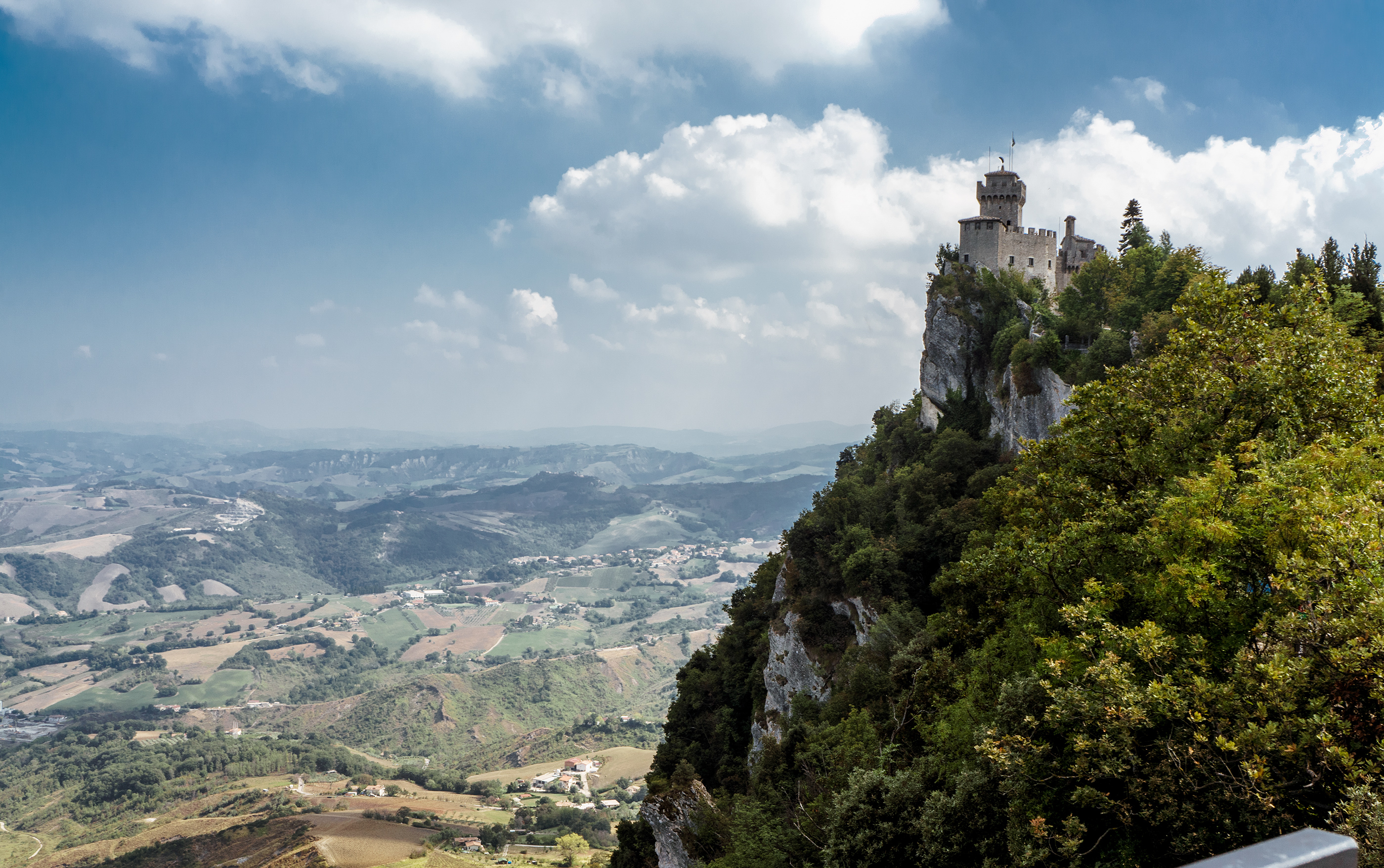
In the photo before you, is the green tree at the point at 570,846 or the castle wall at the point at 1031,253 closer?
the castle wall at the point at 1031,253

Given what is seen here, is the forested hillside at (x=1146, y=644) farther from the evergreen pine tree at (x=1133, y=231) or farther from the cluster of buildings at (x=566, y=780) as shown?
the cluster of buildings at (x=566, y=780)

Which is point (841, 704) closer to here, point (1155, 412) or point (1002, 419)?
point (1155, 412)

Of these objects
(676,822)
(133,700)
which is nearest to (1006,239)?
(676,822)

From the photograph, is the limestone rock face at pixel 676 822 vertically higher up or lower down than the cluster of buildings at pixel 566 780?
higher up

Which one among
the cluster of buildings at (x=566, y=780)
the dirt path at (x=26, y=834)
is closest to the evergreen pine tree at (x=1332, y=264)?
the cluster of buildings at (x=566, y=780)

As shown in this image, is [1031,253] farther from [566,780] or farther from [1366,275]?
[566,780]

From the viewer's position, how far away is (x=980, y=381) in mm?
54625

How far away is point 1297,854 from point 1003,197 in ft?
205

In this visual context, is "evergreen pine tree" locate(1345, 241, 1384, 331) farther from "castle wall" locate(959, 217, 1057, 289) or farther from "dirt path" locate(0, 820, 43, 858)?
"dirt path" locate(0, 820, 43, 858)

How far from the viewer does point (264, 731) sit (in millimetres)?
173375

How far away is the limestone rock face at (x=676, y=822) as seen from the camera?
35.2 metres

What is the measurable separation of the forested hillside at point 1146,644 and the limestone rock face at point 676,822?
0.35m

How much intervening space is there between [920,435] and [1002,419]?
31.0 ft

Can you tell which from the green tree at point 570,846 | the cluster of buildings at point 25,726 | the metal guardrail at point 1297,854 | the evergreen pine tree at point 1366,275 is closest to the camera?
the metal guardrail at point 1297,854
